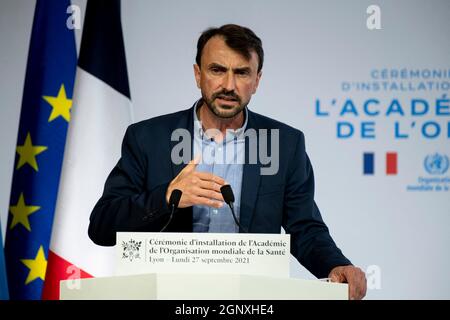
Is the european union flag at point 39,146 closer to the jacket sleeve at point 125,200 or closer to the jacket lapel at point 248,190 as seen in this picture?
the jacket sleeve at point 125,200

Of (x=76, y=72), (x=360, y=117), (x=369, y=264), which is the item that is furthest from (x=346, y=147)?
(x=76, y=72)

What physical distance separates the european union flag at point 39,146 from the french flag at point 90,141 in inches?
5.1

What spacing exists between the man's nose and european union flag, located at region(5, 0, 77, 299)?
1011 mm

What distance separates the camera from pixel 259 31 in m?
4.37

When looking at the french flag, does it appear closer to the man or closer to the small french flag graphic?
the man

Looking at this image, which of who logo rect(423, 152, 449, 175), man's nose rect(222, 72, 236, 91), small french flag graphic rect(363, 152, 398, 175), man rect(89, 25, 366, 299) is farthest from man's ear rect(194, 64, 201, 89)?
who logo rect(423, 152, 449, 175)

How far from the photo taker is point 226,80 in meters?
4.06

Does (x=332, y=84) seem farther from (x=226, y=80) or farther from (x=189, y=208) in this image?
(x=189, y=208)

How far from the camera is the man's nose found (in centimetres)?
405

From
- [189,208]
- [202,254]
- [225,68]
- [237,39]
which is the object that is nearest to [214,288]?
[202,254]

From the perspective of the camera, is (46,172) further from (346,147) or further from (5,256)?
(346,147)

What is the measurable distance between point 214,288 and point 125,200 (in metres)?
1.49

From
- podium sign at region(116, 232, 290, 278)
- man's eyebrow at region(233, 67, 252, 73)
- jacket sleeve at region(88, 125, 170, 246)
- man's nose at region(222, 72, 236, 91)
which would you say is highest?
man's eyebrow at region(233, 67, 252, 73)

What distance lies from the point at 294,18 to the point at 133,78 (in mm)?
1138
